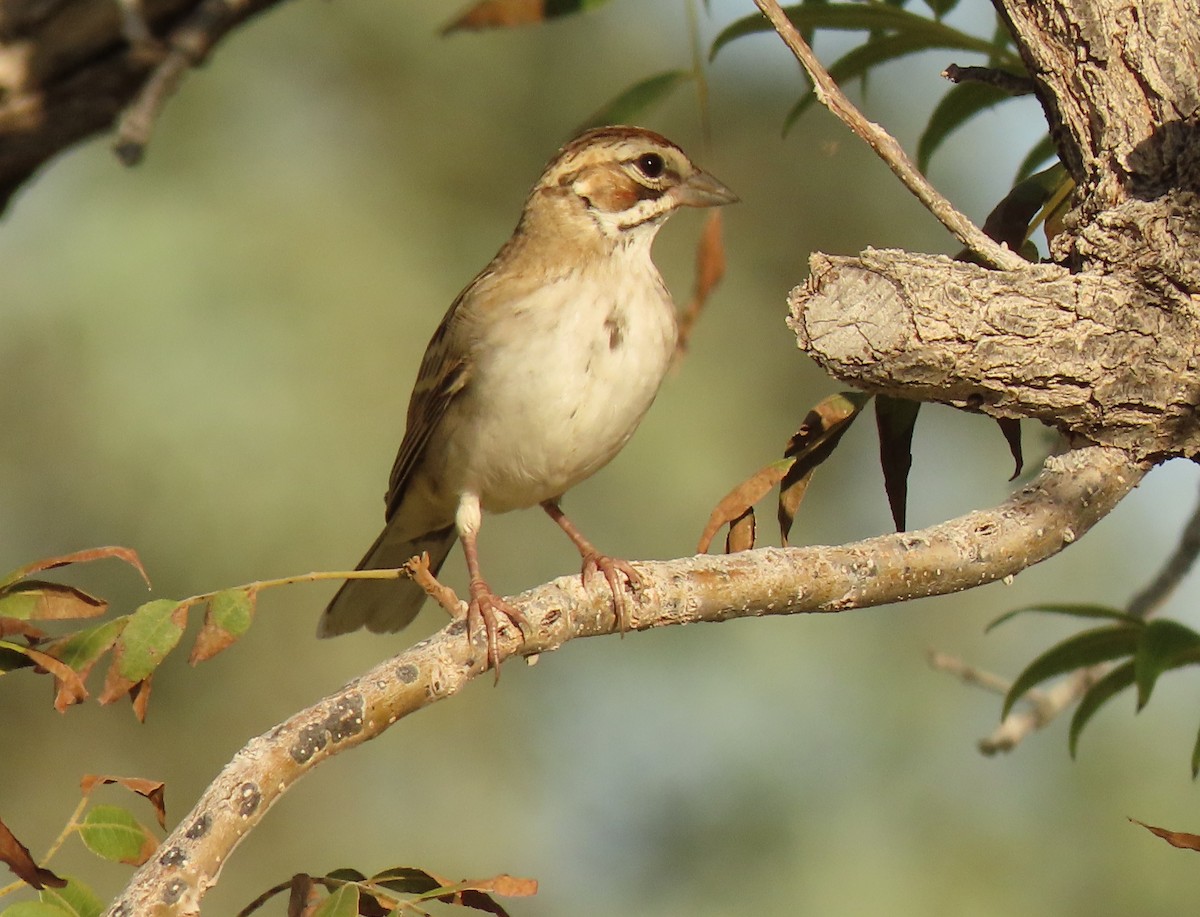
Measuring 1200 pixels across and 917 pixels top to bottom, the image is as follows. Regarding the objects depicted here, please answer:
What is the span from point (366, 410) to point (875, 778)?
139 inches

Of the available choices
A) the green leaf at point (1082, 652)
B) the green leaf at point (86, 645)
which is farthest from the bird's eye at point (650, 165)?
the green leaf at point (86, 645)

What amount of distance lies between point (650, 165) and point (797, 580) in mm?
2379

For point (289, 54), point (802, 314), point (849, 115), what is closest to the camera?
point (802, 314)

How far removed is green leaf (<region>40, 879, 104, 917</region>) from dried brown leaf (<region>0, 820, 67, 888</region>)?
5 cm

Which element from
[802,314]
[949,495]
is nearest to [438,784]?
[949,495]

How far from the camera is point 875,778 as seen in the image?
29.1ft

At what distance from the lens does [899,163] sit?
2699mm

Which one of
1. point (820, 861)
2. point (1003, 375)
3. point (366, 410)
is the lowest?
point (820, 861)

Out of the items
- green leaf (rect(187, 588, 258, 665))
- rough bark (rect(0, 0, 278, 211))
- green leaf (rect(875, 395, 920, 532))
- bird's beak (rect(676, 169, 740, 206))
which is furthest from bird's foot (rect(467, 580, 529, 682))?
rough bark (rect(0, 0, 278, 211))

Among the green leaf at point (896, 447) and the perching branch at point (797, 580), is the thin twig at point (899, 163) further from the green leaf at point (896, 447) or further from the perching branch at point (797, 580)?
the green leaf at point (896, 447)

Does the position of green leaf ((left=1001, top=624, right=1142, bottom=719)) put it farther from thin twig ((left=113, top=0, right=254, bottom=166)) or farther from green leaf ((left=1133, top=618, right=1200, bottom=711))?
thin twig ((left=113, top=0, right=254, bottom=166))

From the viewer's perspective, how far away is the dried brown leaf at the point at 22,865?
2.11 m

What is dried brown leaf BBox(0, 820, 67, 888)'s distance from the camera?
2.11 meters

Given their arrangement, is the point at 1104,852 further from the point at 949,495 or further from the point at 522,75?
the point at 522,75
